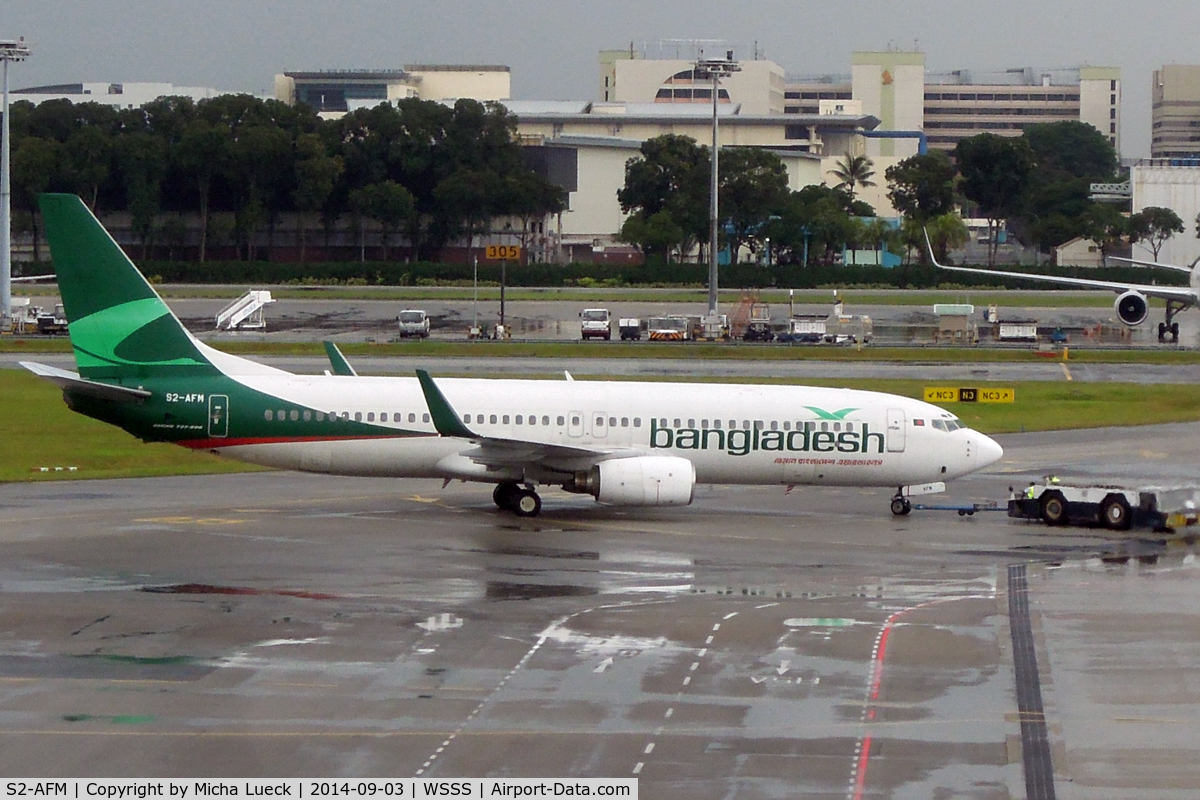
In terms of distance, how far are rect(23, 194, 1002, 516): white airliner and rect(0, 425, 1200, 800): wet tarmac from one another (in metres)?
1.28

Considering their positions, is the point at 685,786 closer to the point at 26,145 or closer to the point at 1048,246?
the point at 26,145

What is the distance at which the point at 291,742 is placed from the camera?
19031 mm

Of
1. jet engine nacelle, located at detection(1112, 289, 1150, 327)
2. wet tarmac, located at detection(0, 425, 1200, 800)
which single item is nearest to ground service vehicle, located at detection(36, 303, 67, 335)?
wet tarmac, located at detection(0, 425, 1200, 800)

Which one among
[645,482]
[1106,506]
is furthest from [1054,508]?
[645,482]

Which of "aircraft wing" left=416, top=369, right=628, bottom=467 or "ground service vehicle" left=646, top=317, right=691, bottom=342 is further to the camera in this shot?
"ground service vehicle" left=646, top=317, right=691, bottom=342

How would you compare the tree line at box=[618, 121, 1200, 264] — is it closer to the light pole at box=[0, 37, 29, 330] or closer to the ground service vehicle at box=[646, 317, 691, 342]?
the ground service vehicle at box=[646, 317, 691, 342]

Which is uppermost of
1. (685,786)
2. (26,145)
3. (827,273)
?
(26,145)

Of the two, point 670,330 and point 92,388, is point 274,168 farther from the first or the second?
point 92,388

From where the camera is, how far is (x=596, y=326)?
3679 inches

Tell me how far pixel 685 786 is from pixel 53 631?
12.2m

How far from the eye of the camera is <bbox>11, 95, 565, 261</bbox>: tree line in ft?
493

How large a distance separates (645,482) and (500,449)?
3635 mm

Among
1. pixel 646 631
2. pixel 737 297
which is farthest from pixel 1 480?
pixel 737 297

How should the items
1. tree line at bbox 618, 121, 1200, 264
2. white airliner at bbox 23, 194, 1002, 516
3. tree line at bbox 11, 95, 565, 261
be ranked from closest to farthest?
1. white airliner at bbox 23, 194, 1002, 516
2. tree line at bbox 11, 95, 565, 261
3. tree line at bbox 618, 121, 1200, 264
